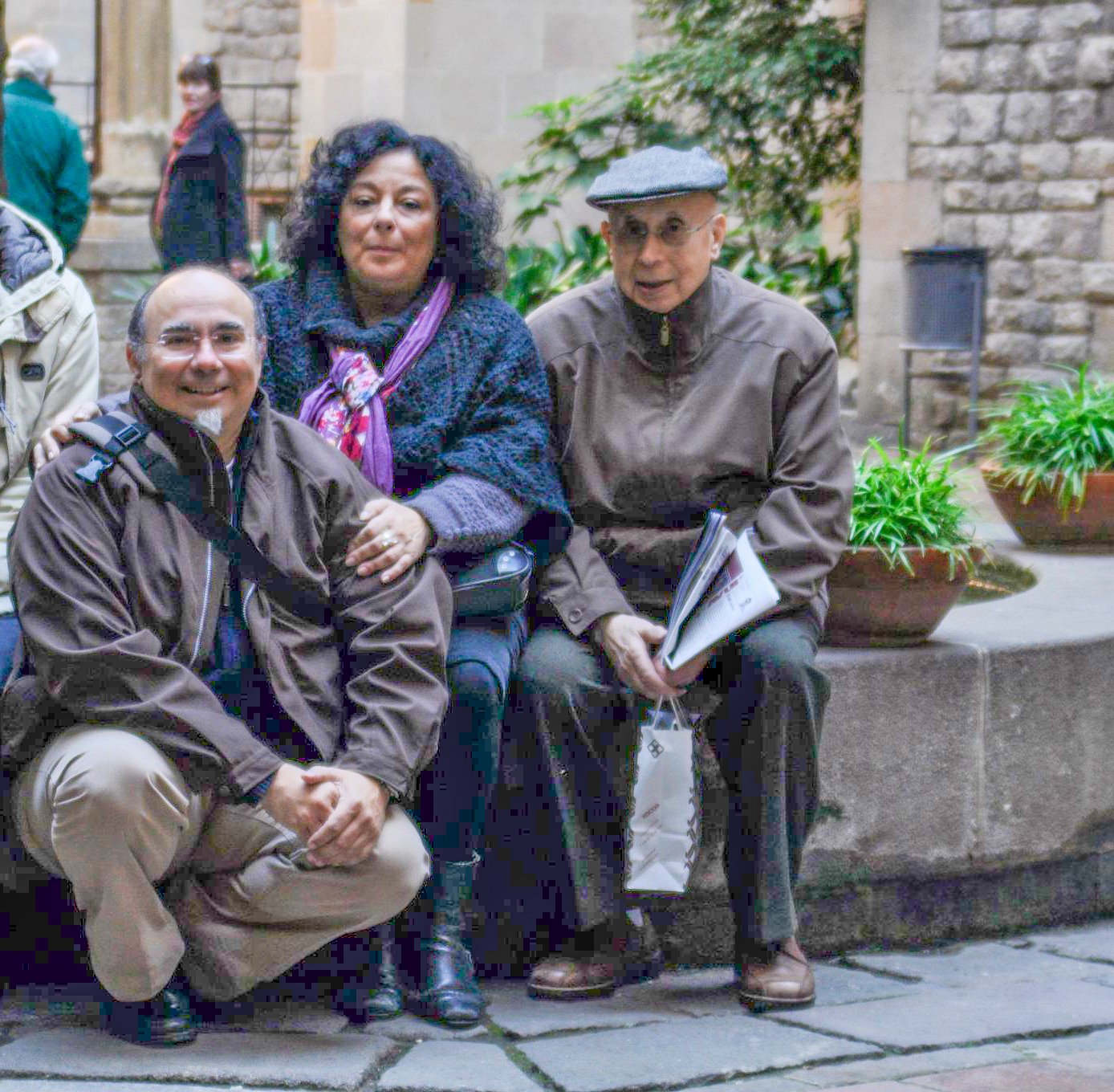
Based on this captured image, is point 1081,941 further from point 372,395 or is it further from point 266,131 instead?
point 266,131

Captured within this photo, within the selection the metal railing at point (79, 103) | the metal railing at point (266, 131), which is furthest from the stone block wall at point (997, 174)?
the metal railing at point (79, 103)

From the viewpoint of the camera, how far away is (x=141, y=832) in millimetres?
3383

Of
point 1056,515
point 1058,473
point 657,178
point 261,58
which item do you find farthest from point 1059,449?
point 261,58

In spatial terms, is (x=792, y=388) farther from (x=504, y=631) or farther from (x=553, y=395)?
(x=504, y=631)

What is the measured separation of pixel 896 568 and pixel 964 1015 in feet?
3.01

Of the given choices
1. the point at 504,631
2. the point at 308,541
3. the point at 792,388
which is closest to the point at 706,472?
the point at 792,388

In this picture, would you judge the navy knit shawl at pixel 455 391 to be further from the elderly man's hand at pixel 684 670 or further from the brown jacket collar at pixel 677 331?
the elderly man's hand at pixel 684 670

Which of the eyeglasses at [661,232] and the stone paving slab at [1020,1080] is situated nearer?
the stone paving slab at [1020,1080]

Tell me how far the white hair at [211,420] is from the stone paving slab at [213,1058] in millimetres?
1043

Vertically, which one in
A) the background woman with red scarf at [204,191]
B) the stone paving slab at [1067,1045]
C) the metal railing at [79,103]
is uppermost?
the metal railing at [79,103]

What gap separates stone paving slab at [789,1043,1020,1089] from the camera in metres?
3.50

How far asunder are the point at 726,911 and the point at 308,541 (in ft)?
3.89

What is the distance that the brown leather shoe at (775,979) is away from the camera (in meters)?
3.87

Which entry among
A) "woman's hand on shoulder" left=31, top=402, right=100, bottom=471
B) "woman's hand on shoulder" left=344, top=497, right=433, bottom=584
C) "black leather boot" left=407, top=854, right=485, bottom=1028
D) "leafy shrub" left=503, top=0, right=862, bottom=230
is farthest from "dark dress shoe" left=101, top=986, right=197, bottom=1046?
"leafy shrub" left=503, top=0, right=862, bottom=230
